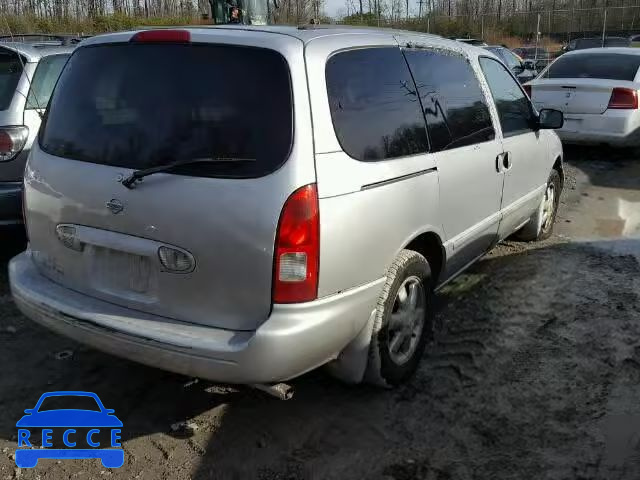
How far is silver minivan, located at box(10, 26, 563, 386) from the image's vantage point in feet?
8.59

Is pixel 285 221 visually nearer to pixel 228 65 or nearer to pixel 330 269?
pixel 330 269

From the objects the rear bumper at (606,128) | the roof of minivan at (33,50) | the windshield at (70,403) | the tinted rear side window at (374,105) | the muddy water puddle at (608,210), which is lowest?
the muddy water puddle at (608,210)

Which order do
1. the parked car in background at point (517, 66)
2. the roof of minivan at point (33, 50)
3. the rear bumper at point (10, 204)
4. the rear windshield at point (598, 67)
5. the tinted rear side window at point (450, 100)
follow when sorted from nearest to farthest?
the tinted rear side window at point (450, 100)
the rear bumper at point (10, 204)
the roof of minivan at point (33, 50)
the rear windshield at point (598, 67)
the parked car in background at point (517, 66)

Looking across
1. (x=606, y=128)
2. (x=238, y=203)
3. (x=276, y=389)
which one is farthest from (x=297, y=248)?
(x=606, y=128)

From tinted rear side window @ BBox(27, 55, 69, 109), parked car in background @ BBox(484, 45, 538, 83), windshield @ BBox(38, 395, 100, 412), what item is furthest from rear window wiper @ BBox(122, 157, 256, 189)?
parked car in background @ BBox(484, 45, 538, 83)

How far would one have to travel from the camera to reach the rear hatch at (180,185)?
2.61 meters

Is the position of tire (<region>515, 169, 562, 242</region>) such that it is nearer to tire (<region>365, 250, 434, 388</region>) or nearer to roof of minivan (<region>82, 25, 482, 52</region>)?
tire (<region>365, 250, 434, 388</region>)

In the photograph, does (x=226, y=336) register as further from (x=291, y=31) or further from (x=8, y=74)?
(x=8, y=74)

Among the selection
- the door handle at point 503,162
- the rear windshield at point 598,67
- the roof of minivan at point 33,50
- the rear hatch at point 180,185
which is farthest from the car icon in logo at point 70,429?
the rear windshield at point 598,67

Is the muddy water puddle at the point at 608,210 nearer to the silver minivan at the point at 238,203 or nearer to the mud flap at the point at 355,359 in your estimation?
the silver minivan at the point at 238,203

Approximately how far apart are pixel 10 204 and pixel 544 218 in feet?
15.0

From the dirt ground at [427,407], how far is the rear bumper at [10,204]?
0.60 meters

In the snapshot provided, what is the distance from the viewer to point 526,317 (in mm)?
4344

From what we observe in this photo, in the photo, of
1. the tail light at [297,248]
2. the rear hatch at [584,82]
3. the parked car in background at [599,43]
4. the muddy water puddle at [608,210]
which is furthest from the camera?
the parked car in background at [599,43]
